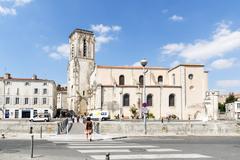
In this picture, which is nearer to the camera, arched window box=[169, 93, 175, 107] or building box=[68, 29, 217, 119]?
building box=[68, 29, 217, 119]

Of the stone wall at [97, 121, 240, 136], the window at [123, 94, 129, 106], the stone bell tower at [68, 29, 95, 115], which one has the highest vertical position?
the stone bell tower at [68, 29, 95, 115]

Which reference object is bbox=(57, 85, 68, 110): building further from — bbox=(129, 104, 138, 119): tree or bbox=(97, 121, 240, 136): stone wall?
bbox=(97, 121, 240, 136): stone wall

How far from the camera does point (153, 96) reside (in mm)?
69062

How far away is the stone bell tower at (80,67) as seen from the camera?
83.9m

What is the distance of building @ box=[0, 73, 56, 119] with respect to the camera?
71000mm

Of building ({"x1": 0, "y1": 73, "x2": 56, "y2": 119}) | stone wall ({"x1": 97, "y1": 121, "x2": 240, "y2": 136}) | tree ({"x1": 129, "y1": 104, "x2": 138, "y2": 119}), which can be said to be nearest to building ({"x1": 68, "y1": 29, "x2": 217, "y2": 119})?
tree ({"x1": 129, "y1": 104, "x2": 138, "y2": 119})

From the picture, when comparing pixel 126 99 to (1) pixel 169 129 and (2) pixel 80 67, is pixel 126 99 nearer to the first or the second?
Result: (2) pixel 80 67

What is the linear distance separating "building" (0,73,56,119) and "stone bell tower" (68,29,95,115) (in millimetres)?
10155

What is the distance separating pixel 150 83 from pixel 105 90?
41.9 ft

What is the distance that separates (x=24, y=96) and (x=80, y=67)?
1788 centimetres

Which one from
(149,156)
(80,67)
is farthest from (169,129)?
(80,67)

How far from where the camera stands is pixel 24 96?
72.2m

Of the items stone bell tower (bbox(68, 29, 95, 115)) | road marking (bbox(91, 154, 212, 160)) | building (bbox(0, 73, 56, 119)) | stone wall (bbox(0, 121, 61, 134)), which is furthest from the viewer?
stone bell tower (bbox(68, 29, 95, 115))

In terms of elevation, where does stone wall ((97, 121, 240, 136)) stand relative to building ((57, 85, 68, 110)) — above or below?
below
